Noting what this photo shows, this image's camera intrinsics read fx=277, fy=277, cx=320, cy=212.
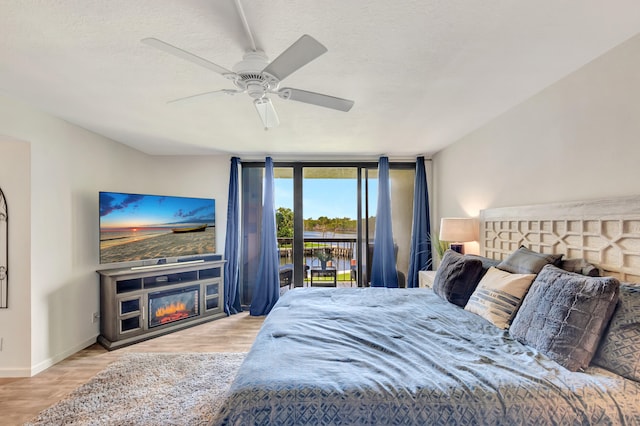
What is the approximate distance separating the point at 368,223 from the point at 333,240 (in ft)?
2.45

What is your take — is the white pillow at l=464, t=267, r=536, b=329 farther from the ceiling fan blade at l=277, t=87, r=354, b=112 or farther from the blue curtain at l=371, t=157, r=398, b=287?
Answer: the blue curtain at l=371, t=157, r=398, b=287

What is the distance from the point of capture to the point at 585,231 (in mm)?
1847

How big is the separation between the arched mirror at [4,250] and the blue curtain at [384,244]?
4.06 metres

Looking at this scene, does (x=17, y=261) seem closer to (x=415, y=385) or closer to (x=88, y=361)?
(x=88, y=361)

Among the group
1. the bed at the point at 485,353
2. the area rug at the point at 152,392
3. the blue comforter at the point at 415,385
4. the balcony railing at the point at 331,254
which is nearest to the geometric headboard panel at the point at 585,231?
the bed at the point at 485,353

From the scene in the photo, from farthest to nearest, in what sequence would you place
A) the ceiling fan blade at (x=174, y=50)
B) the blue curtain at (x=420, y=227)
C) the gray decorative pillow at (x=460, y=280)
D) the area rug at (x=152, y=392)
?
the blue curtain at (x=420, y=227) → the gray decorative pillow at (x=460, y=280) → the area rug at (x=152, y=392) → the ceiling fan blade at (x=174, y=50)

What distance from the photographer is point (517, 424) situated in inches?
42.1

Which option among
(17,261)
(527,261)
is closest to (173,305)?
(17,261)

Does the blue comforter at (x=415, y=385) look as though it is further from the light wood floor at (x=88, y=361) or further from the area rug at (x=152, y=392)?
the light wood floor at (x=88, y=361)

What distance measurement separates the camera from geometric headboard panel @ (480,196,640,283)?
5.20 feet

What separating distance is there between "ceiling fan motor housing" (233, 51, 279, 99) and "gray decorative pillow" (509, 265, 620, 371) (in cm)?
193

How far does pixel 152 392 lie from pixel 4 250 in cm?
188

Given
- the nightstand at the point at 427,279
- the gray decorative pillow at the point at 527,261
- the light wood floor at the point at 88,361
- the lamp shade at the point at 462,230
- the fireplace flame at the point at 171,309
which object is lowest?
the light wood floor at the point at 88,361

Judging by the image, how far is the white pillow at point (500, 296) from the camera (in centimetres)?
178
